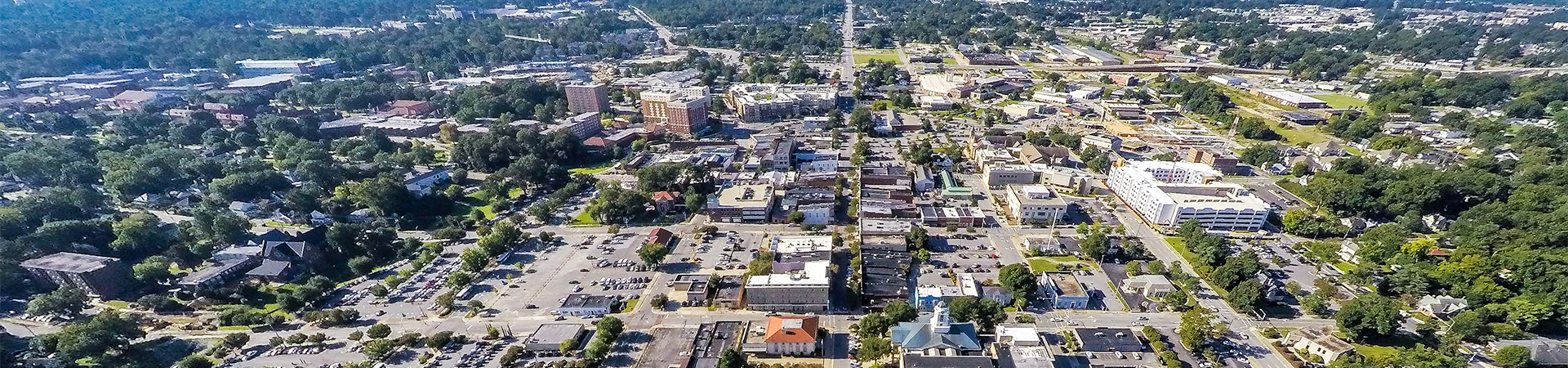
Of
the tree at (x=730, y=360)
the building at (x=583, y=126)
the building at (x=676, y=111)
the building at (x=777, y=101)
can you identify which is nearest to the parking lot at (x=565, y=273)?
the tree at (x=730, y=360)

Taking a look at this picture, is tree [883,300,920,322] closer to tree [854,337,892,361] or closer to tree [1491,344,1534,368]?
tree [854,337,892,361]

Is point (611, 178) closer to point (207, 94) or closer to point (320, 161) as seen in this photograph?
point (320, 161)

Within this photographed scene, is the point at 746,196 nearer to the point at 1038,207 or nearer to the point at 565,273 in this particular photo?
the point at 565,273

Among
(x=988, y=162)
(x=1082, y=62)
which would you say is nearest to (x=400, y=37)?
(x=988, y=162)

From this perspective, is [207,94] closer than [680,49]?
Yes

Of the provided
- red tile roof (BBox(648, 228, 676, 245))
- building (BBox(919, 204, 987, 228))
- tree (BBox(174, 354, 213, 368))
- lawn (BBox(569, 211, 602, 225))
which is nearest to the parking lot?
red tile roof (BBox(648, 228, 676, 245))

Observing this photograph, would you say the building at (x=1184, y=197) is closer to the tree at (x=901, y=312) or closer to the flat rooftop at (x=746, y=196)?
the tree at (x=901, y=312)
